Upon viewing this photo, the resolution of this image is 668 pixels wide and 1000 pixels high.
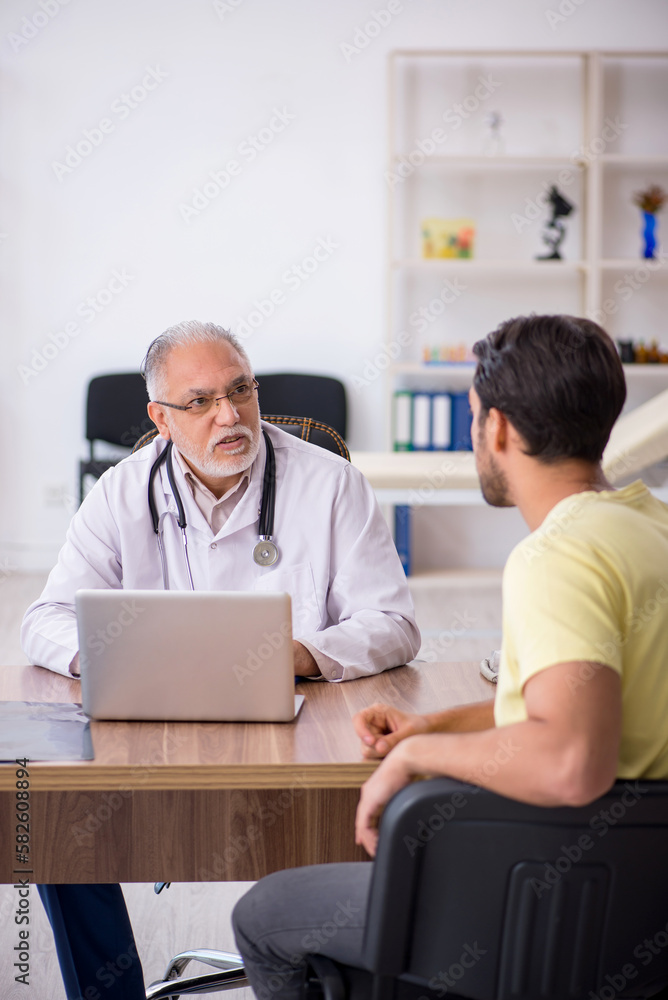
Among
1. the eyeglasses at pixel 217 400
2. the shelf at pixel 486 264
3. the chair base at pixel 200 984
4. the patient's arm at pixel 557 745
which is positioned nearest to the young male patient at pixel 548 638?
the patient's arm at pixel 557 745

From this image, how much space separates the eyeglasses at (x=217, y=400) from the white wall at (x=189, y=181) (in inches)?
133

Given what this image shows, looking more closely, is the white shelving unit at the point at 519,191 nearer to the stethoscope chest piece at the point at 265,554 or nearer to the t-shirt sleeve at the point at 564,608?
the stethoscope chest piece at the point at 265,554

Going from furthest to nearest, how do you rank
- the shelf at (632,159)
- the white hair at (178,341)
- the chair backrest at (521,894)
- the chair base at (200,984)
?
the shelf at (632,159) → the white hair at (178,341) → the chair base at (200,984) → the chair backrest at (521,894)

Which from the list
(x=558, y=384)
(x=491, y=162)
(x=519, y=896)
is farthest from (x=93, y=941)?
(x=491, y=162)

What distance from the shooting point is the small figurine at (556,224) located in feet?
16.4

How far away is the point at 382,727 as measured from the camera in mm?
1230

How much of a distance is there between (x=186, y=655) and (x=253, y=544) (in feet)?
2.00

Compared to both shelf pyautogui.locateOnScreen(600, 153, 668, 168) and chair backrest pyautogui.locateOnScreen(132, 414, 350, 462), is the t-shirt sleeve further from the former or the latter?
shelf pyautogui.locateOnScreen(600, 153, 668, 168)

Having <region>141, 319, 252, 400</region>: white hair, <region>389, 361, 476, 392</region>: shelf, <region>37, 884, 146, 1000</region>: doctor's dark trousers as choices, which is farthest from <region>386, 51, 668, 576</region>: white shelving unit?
<region>37, 884, 146, 1000</region>: doctor's dark trousers

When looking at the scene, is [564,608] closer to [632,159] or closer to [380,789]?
[380,789]

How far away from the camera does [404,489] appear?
151 inches

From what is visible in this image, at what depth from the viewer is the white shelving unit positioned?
16.5 feet

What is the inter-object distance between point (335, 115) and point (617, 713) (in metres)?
4.73

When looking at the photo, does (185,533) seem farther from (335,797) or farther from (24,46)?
(24,46)
